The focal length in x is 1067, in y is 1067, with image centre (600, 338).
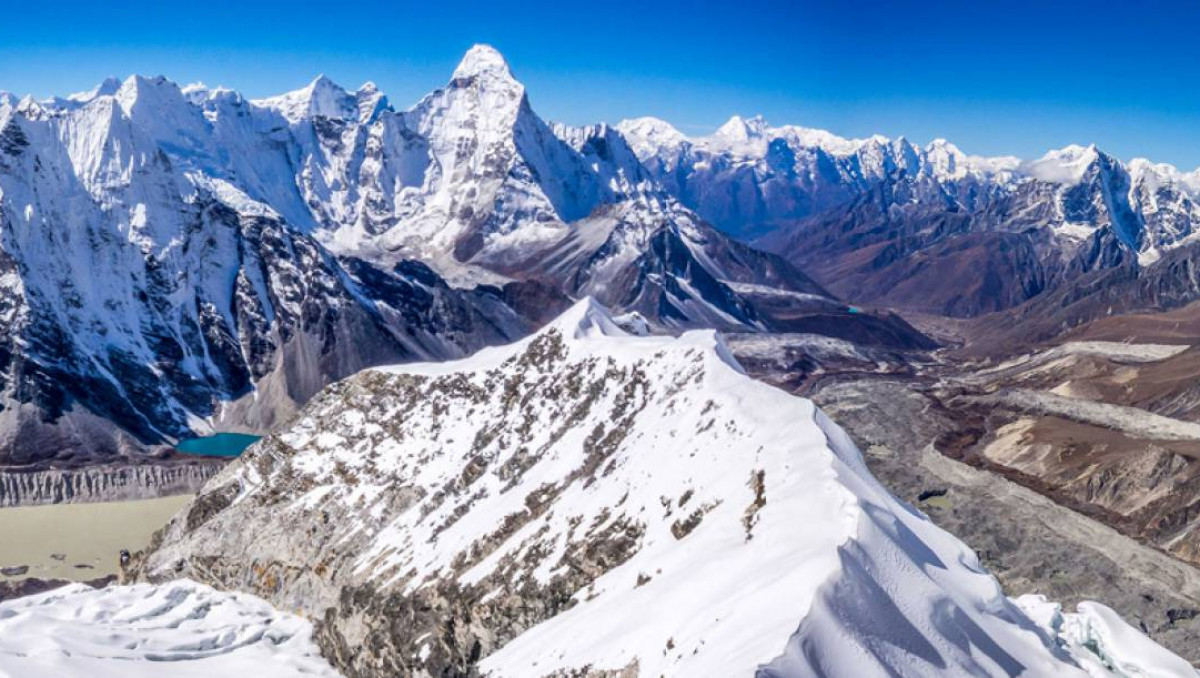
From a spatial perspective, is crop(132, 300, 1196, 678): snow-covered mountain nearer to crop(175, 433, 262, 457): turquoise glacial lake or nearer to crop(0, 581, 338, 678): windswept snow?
crop(0, 581, 338, 678): windswept snow

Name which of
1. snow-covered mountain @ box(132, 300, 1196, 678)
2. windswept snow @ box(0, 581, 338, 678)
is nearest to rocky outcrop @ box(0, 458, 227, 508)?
snow-covered mountain @ box(132, 300, 1196, 678)

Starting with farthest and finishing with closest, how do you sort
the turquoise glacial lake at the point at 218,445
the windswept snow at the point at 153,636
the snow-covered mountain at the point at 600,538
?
the turquoise glacial lake at the point at 218,445
the windswept snow at the point at 153,636
the snow-covered mountain at the point at 600,538

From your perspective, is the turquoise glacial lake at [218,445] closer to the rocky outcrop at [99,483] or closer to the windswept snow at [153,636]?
the rocky outcrop at [99,483]

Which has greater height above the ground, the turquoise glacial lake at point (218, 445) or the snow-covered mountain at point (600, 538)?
the snow-covered mountain at point (600, 538)

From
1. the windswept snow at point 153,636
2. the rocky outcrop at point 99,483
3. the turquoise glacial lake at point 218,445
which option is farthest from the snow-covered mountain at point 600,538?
the turquoise glacial lake at point 218,445

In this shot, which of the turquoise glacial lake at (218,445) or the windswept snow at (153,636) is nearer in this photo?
the windswept snow at (153,636)

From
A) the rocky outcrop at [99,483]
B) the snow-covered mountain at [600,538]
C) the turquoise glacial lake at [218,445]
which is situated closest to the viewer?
the snow-covered mountain at [600,538]

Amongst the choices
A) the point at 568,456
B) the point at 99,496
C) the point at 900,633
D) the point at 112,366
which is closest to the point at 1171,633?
the point at 568,456
